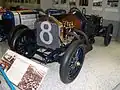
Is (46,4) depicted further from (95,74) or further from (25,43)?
(95,74)

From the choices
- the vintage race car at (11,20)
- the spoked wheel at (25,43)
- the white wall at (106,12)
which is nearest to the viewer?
the spoked wheel at (25,43)

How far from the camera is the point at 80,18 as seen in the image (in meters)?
3.90

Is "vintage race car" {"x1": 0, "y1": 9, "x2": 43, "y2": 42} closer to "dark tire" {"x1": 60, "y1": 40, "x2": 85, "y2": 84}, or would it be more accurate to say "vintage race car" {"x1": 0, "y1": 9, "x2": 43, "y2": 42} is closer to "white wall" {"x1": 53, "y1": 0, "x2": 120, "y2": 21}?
"dark tire" {"x1": 60, "y1": 40, "x2": 85, "y2": 84}

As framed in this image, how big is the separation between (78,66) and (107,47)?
2.12 meters

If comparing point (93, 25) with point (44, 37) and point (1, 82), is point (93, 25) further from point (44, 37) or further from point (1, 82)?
point (1, 82)

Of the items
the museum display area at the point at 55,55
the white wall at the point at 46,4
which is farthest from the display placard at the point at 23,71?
the white wall at the point at 46,4

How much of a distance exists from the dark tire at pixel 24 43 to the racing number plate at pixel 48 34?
0.25 m

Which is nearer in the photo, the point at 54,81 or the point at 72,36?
the point at 54,81

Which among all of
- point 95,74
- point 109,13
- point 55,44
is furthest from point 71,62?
point 109,13

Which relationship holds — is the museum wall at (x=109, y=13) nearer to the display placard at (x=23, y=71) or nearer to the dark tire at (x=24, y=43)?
the dark tire at (x=24, y=43)

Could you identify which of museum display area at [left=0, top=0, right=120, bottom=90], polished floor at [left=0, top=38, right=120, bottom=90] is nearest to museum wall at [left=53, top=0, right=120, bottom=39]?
museum display area at [left=0, top=0, right=120, bottom=90]

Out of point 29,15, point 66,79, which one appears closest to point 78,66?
point 66,79

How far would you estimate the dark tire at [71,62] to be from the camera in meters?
2.54

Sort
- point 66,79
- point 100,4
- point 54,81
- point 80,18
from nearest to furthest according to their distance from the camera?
point 66,79 < point 54,81 < point 80,18 < point 100,4
